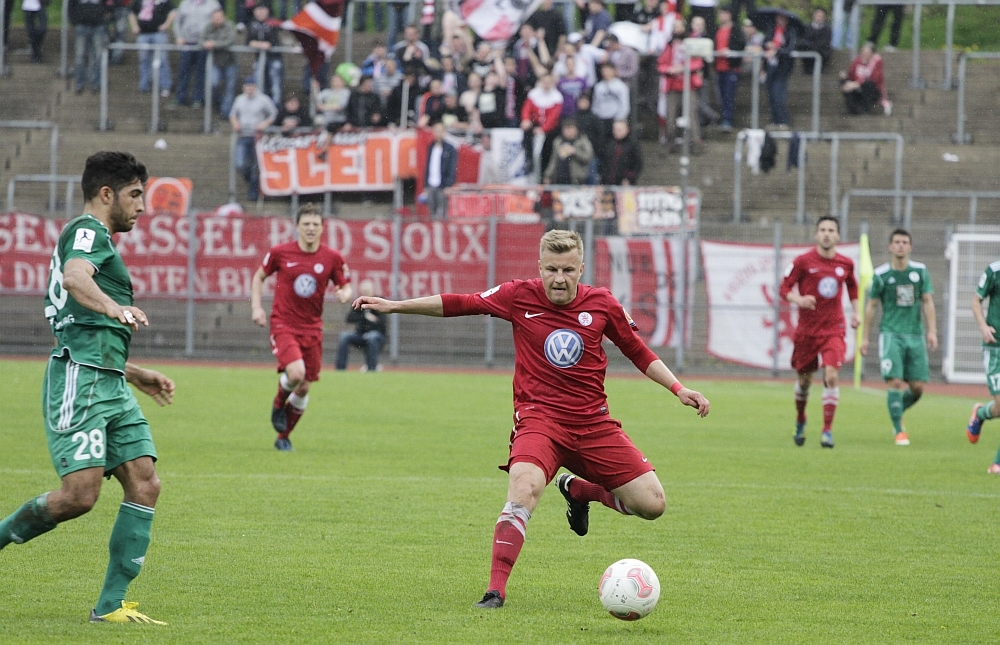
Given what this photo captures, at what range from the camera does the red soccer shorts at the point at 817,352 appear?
14.3 metres

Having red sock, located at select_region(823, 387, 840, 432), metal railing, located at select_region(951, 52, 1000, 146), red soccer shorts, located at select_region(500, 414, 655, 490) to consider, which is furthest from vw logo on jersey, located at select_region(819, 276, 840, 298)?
metal railing, located at select_region(951, 52, 1000, 146)

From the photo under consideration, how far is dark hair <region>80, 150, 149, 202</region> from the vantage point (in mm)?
6062

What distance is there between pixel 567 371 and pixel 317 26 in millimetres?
23066

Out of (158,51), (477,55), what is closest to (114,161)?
(477,55)

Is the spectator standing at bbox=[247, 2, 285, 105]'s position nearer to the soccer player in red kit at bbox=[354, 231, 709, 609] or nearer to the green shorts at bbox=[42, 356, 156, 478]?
the soccer player in red kit at bbox=[354, 231, 709, 609]

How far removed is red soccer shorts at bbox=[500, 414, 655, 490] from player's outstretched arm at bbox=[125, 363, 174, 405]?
5.66 ft

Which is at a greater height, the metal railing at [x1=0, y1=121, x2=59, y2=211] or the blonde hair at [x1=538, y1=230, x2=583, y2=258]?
the metal railing at [x1=0, y1=121, x2=59, y2=211]

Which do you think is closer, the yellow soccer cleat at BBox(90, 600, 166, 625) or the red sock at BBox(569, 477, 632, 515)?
the yellow soccer cleat at BBox(90, 600, 166, 625)

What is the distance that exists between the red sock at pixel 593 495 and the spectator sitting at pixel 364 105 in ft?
69.9

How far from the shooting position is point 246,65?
31.8 meters

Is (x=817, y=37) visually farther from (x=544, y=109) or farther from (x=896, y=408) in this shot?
(x=896, y=408)

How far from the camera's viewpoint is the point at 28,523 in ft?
19.6

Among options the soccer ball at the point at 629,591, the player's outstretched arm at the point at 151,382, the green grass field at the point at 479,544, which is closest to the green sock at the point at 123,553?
the green grass field at the point at 479,544

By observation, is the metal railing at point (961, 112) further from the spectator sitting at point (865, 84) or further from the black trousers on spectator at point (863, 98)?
the black trousers on spectator at point (863, 98)
